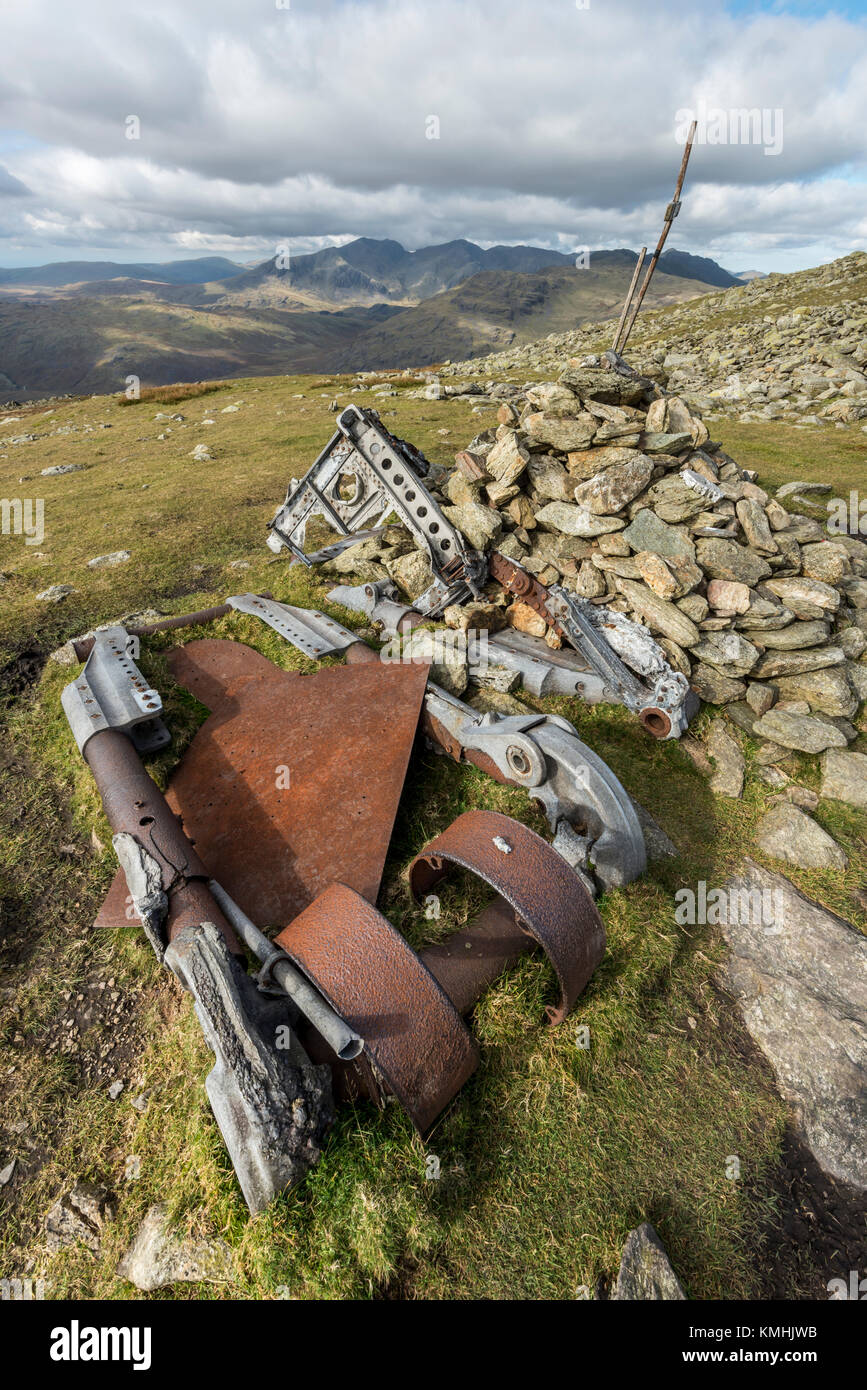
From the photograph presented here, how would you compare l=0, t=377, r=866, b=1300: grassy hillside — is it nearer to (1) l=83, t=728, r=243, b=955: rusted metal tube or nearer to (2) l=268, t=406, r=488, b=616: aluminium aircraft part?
(1) l=83, t=728, r=243, b=955: rusted metal tube

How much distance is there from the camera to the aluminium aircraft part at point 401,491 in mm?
7742

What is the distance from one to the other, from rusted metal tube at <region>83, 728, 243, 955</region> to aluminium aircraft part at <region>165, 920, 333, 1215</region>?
25.8 inches

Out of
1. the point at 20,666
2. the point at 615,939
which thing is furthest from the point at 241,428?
the point at 615,939

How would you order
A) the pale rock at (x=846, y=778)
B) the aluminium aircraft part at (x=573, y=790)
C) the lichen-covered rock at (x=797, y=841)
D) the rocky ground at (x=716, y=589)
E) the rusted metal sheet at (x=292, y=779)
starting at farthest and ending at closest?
the pale rock at (x=846, y=778) → the lichen-covered rock at (x=797, y=841) → the rocky ground at (x=716, y=589) → the rusted metal sheet at (x=292, y=779) → the aluminium aircraft part at (x=573, y=790)

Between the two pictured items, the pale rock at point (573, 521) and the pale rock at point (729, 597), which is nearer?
the pale rock at point (729, 597)

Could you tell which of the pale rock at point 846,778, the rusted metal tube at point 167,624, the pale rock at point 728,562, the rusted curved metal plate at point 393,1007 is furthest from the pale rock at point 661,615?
the rusted curved metal plate at point 393,1007

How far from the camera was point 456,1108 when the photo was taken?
136 inches

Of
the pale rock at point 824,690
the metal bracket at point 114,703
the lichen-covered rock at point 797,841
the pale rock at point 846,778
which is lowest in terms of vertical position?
the lichen-covered rock at point 797,841

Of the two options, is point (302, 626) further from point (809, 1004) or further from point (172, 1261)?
point (809, 1004)

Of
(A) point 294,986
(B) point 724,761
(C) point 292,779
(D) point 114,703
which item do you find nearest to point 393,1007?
(A) point 294,986

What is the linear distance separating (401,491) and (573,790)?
17.0 ft

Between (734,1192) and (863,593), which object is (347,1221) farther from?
(863,593)

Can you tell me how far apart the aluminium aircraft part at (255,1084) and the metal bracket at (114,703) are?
8.78 ft

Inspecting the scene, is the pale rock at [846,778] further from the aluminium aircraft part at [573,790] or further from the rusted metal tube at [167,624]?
the rusted metal tube at [167,624]
